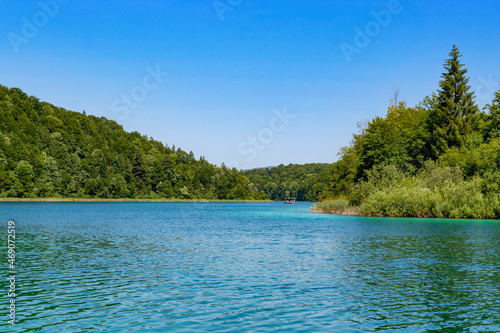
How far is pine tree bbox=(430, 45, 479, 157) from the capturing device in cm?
9631

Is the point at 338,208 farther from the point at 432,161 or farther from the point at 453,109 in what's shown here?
the point at 453,109

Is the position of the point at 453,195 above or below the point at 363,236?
above

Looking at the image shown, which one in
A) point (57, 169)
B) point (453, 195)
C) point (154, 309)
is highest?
point (57, 169)

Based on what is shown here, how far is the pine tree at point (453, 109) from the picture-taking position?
96312mm

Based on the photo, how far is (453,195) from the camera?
66.4 meters

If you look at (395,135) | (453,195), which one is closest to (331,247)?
(453,195)


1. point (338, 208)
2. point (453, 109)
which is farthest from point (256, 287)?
point (453, 109)

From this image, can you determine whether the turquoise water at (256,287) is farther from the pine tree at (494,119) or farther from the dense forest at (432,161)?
the pine tree at (494,119)

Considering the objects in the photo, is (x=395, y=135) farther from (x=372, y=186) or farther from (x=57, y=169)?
(x=57, y=169)

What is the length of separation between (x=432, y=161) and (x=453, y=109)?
21125mm

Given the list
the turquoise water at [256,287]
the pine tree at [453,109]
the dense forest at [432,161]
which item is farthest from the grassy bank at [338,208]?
the turquoise water at [256,287]

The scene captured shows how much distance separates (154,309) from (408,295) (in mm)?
10229

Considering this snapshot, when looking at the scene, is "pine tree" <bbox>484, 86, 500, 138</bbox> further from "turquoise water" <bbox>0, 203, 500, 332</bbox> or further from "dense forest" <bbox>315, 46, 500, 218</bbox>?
"turquoise water" <bbox>0, 203, 500, 332</bbox>

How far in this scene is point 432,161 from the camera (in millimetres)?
85375
